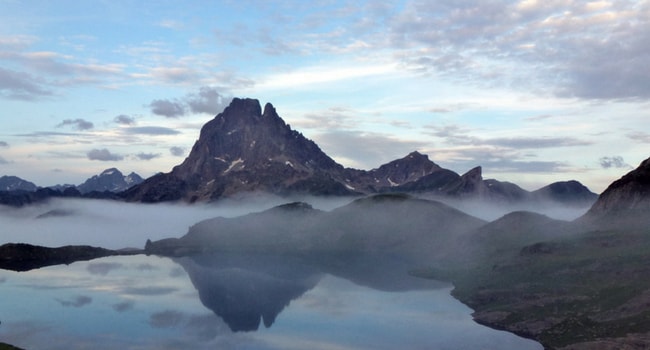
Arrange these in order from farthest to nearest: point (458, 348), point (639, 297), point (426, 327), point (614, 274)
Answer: point (614, 274) < point (426, 327) < point (639, 297) < point (458, 348)

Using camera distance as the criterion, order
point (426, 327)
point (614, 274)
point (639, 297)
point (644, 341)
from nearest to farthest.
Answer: point (644, 341), point (639, 297), point (426, 327), point (614, 274)

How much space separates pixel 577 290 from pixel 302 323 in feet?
306

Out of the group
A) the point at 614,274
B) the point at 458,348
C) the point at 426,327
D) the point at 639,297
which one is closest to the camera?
the point at 458,348

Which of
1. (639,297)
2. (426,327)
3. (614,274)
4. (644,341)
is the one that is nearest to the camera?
(644,341)

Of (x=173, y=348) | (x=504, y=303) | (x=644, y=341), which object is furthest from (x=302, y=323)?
(x=644, y=341)

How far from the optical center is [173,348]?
147125 mm

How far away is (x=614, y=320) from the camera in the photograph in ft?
479

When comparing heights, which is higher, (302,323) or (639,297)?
(639,297)

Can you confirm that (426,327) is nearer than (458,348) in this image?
No

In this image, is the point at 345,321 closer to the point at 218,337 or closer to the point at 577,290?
the point at 218,337

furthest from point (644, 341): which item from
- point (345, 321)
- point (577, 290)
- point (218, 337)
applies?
point (218, 337)

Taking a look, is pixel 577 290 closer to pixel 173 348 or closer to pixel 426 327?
pixel 426 327

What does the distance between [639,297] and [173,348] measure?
130 meters

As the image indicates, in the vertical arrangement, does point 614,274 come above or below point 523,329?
above
